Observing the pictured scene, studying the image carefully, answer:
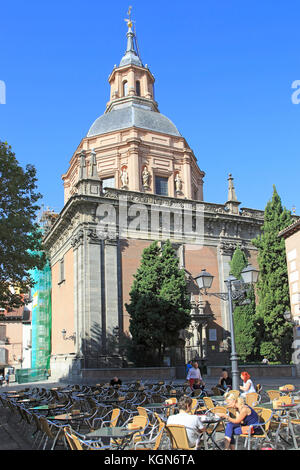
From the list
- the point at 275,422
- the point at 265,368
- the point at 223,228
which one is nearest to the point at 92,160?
the point at 223,228

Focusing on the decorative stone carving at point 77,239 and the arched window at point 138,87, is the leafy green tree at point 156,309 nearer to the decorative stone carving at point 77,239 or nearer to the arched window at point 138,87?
the decorative stone carving at point 77,239

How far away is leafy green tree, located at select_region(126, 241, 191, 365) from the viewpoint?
929 inches

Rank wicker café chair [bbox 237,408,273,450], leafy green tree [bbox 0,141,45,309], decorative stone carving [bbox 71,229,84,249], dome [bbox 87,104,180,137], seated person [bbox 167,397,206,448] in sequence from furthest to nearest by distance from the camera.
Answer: dome [bbox 87,104,180,137] → decorative stone carving [bbox 71,229,84,249] → leafy green tree [bbox 0,141,45,309] → wicker café chair [bbox 237,408,273,450] → seated person [bbox 167,397,206,448]

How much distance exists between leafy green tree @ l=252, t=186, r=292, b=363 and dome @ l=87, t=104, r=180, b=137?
12549mm

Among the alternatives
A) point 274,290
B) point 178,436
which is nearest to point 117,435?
point 178,436

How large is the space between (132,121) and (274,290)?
56.7 ft

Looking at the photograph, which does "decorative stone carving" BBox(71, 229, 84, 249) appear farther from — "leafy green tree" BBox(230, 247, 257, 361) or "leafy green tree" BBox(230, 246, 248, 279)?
"leafy green tree" BBox(230, 246, 248, 279)

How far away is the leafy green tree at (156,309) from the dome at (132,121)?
14.6 m

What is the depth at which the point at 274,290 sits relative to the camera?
26719 mm

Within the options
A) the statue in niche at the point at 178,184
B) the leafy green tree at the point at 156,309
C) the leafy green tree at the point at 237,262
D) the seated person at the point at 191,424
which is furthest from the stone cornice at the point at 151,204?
the seated person at the point at 191,424

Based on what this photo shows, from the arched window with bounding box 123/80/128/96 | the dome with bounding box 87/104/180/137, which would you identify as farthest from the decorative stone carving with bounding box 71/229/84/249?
the arched window with bounding box 123/80/128/96

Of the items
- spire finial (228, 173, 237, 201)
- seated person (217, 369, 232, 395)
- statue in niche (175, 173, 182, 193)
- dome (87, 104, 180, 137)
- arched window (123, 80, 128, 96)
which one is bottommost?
seated person (217, 369, 232, 395)

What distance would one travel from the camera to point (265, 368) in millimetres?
22984

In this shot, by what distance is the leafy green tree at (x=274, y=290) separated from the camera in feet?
85.7
